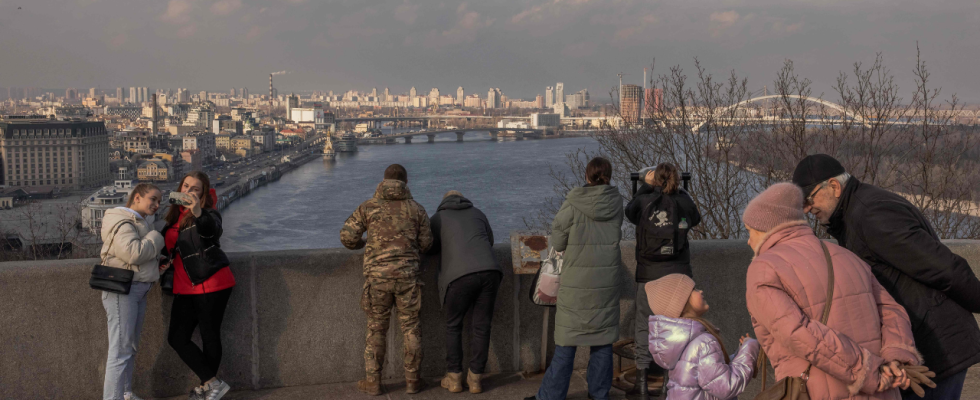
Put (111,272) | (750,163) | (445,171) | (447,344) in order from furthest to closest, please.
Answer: (445,171), (750,163), (447,344), (111,272)

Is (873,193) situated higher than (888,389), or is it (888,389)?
(873,193)

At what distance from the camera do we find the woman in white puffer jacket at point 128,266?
287 centimetres

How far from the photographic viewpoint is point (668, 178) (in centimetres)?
329

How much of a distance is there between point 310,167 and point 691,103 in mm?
77427

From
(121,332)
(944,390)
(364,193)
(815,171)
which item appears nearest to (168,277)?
(121,332)

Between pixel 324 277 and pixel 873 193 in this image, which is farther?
pixel 324 277

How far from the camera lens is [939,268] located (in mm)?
2062

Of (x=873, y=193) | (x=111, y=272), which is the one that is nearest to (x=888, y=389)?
(x=873, y=193)

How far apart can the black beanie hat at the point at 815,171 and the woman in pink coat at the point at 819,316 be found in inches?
13.1

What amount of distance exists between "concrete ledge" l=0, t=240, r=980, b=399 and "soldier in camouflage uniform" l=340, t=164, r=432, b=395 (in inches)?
11.6

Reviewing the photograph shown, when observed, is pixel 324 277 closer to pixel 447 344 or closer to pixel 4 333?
pixel 447 344

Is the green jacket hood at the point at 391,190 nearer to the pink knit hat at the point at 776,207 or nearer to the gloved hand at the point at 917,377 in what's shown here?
the pink knit hat at the point at 776,207

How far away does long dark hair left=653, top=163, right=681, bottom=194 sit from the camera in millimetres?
3285

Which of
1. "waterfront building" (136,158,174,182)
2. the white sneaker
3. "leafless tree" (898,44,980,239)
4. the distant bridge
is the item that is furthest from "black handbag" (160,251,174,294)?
the distant bridge
